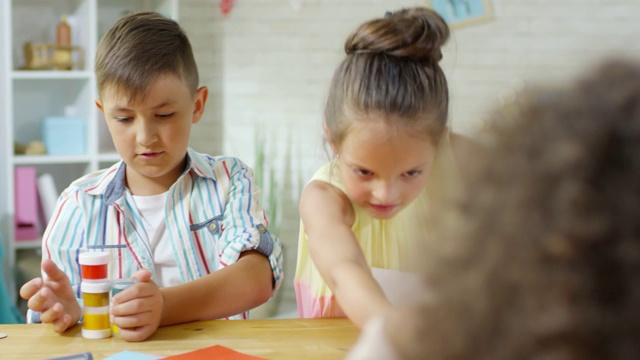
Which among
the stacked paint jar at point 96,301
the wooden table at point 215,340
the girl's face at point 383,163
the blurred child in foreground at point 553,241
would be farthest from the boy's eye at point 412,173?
the blurred child in foreground at point 553,241

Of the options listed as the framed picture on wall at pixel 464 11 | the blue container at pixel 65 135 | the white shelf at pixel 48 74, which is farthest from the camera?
the framed picture on wall at pixel 464 11

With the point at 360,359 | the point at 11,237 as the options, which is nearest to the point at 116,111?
the point at 360,359

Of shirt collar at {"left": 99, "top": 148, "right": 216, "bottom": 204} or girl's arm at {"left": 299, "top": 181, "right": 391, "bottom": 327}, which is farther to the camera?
shirt collar at {"left": 99, "top": 148, "right": 216, "bottom": 204}

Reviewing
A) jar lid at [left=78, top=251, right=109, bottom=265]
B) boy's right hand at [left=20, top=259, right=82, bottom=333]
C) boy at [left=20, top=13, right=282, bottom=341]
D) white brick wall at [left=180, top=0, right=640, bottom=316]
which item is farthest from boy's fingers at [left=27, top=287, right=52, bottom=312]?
white brick wall at [left=180, top=0, right=640, bottom=316]

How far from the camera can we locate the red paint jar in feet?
3.82

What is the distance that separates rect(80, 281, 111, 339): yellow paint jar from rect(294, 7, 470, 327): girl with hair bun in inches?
14.0

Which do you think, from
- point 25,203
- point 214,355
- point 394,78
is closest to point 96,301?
point 214,355

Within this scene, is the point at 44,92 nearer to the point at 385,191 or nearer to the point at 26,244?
the point at 26,244

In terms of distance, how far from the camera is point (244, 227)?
152 cm

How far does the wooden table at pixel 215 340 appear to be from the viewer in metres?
1.13

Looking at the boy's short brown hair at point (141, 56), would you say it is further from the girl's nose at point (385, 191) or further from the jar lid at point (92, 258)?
the girl's nose at point (385, 191)

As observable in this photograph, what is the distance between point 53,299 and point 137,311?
15 cm

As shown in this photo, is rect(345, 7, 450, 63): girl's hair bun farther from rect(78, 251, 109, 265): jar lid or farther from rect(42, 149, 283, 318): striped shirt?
rect(78, 251, 109, 265): jar lid

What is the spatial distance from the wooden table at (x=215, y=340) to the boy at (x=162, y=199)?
0.14 meters
